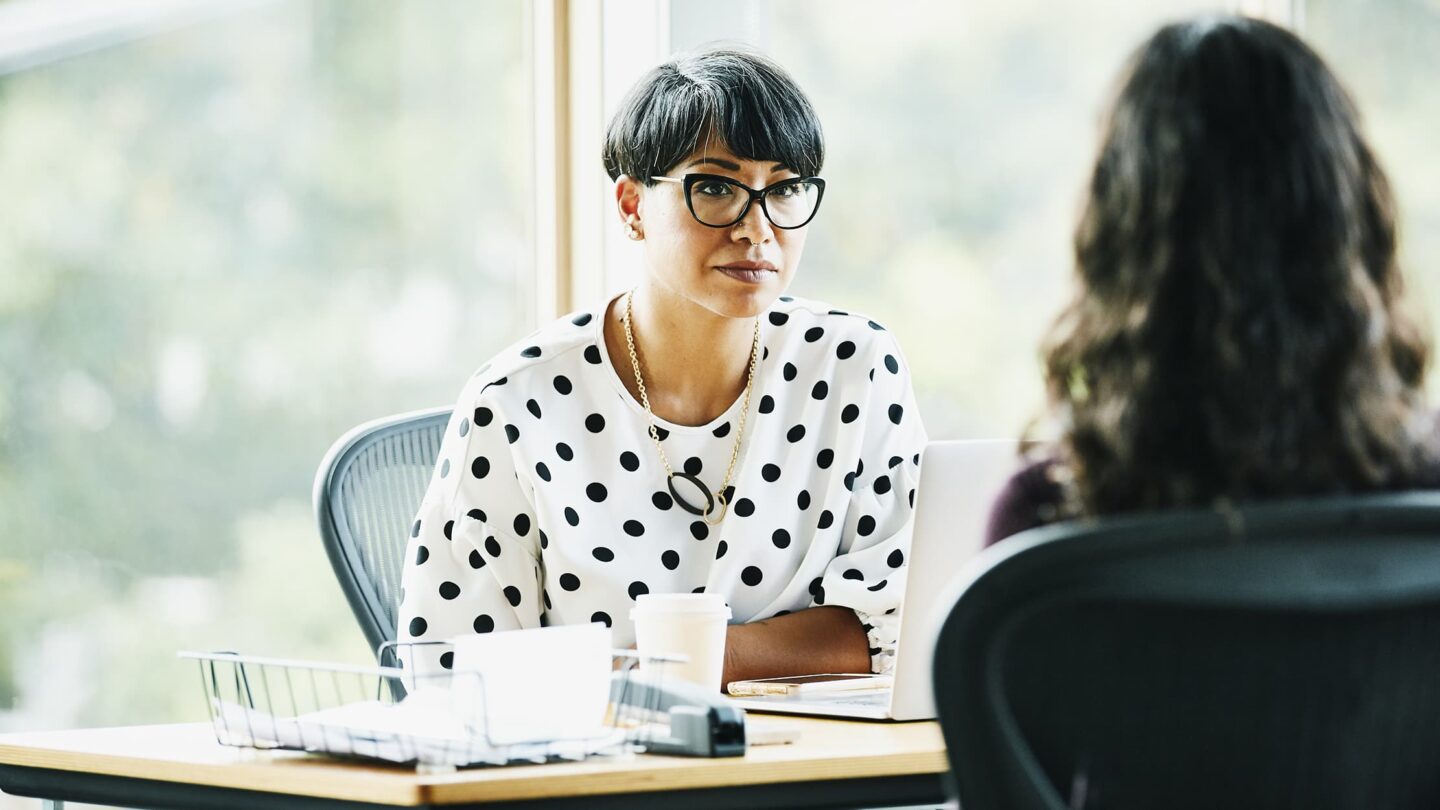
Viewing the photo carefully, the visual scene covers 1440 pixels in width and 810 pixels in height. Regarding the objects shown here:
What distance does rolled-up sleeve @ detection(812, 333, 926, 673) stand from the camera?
5.92 ft

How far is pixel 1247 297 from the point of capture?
0.90 metres

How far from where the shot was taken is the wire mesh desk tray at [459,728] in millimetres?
1127

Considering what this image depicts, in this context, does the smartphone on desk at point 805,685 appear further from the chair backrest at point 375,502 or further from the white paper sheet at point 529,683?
the chair backrest at point 375,502

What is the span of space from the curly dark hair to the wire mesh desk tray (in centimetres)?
39

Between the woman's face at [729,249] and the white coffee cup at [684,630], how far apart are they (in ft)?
2.02

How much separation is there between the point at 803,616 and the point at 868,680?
0.63 feet

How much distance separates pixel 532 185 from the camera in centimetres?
324

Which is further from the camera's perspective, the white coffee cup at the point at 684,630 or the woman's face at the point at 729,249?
the woman's face at the point at 729,249

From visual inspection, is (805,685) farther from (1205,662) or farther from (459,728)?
(1205,662)

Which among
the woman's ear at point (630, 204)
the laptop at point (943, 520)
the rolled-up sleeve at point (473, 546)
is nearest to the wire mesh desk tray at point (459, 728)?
the laptop at point (943, 520)

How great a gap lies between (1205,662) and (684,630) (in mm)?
651

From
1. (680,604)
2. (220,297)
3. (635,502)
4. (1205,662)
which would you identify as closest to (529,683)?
(680,604)

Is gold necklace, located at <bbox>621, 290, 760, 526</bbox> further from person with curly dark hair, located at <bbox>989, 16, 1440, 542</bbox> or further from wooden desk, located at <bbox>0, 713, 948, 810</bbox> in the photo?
person with curly dark hair, located at <bbox>989, 16, 1440, 542</bbox>

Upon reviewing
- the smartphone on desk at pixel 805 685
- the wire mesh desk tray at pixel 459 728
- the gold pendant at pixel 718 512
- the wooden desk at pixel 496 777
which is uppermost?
the gold pendant at pixel 718 512
